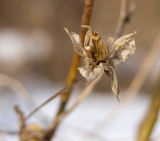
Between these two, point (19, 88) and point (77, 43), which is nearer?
point (77, 43)

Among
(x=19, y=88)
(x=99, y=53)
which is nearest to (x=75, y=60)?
A: (x=99, y=53)

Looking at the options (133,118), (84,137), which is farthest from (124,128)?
(84,137)

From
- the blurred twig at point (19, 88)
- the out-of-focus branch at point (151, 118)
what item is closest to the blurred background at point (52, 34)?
the blurred twig at point (19, 88)

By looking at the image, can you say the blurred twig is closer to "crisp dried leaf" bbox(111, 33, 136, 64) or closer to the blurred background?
"crisp dried leaf" bbox(111, 33, 136, 64)

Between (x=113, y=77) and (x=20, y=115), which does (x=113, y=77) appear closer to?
(x=113, y=77)

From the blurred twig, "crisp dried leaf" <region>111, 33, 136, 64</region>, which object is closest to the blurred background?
the blurred twig

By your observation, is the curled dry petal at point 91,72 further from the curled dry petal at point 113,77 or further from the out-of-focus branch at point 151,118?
the out-of-focus branch at point 151,118
